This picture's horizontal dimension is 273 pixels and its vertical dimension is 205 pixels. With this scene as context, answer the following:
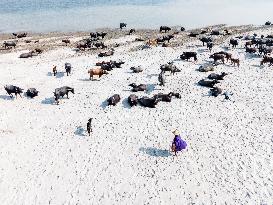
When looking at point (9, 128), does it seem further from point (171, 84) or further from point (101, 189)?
point (171, 84)

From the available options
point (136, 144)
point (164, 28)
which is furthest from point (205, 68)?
point (164, 28)

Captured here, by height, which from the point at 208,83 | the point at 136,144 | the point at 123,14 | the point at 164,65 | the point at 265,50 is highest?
the point at 123,14

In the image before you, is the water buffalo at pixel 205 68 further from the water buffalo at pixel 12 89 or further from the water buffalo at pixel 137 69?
the water buffalo at pixel 12 89

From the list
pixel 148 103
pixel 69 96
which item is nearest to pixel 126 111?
pixel 148 103

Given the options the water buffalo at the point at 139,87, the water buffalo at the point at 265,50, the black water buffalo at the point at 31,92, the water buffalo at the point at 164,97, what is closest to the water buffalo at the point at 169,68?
the water buffalo at the point at 139,87

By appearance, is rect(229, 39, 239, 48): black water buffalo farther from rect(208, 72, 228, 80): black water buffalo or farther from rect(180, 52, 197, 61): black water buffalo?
rect(208, 72, 228, 80): black water buffalo

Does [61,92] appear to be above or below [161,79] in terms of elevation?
below

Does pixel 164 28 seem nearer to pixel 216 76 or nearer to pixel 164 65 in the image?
pixel 164 65
